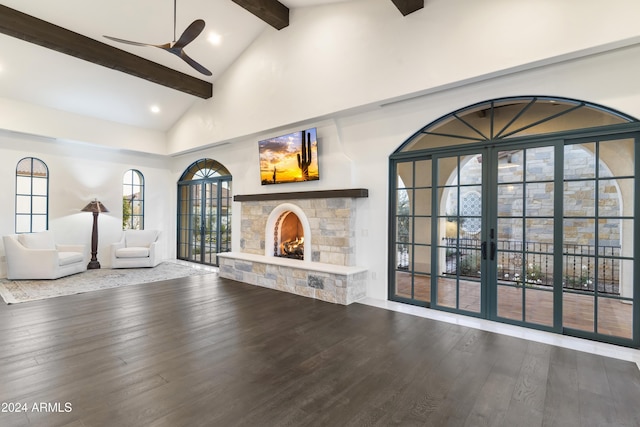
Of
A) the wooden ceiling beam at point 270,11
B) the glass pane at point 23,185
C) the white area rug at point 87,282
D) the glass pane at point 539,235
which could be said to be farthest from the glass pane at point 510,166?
the glass pane at point 23,185

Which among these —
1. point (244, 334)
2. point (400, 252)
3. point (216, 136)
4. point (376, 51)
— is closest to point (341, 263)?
point (400, 252)

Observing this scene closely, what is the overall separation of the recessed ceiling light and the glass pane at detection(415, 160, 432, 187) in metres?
4.64

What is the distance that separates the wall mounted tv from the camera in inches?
220

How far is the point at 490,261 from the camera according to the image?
3.98 m

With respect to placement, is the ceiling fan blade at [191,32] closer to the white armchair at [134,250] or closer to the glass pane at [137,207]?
the white armchair at [134,250]

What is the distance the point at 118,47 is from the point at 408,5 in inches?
211

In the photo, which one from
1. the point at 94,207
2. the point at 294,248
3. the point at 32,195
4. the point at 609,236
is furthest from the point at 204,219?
the point at 609,236

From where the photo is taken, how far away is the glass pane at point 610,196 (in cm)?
331

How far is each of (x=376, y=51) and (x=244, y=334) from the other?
4.30 meters

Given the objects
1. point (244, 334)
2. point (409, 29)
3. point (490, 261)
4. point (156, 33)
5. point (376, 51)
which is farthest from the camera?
point (156, 33)

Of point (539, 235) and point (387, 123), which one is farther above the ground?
point (387, 123)

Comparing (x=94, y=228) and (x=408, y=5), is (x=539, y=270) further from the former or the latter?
(x=94, y=228)

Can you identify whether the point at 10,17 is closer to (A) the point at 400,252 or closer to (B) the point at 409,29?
(B) the point at 409,29

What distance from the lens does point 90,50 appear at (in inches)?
221
